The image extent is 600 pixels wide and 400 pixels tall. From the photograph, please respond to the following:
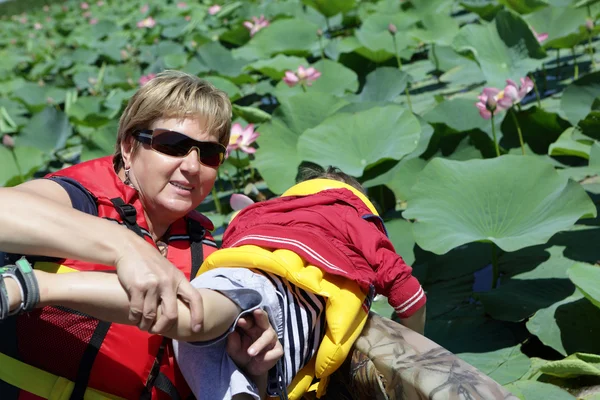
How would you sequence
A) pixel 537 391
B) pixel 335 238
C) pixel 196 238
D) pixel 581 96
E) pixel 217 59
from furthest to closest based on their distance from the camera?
pixel 217 59 < pixel 581 96 < pixel 537 391 < pixel 196 238 < pixel 335 238

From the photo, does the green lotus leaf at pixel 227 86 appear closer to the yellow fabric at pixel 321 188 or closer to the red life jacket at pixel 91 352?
Result: the yellow fabric at pixel 321 188

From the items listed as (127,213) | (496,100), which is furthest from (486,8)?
(127,213)

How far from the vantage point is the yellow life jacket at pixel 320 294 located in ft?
4.11

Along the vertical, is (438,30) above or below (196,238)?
below

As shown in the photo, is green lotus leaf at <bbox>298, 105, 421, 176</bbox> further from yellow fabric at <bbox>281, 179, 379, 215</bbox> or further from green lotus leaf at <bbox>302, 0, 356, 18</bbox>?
green lotus leaf at <bbox>302, 0, 356, 18</bbox>

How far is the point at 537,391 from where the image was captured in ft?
5.45

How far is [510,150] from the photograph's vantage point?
9.23ft

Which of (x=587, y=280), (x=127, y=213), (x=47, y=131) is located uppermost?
(x=127, y=213)

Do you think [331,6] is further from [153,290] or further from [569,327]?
[153,290]

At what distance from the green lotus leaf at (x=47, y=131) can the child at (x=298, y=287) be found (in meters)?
3.14

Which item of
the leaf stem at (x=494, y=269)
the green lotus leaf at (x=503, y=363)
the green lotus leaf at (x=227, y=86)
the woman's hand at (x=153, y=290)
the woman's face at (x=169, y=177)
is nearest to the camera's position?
the woman's hand at (x=153, y=290)

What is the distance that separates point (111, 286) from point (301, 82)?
254 centimetres

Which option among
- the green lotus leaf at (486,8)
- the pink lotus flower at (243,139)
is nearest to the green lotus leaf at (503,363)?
the pink lotus flower at (243,139)

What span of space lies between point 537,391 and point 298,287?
0.70 m
